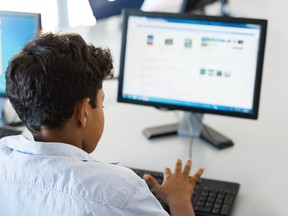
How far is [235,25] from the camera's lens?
142 centimetres

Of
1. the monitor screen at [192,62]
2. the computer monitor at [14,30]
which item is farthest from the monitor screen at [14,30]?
the monitor screen at [192,62]

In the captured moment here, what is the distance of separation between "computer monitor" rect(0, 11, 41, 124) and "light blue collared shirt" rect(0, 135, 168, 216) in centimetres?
67

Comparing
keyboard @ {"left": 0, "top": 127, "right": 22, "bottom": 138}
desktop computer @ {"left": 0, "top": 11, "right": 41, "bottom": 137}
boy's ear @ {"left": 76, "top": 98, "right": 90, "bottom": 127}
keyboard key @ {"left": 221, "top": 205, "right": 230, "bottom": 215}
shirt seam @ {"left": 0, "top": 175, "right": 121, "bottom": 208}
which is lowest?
keyboard key @ {"left": 221, "top": 205, "right": 230, "bottom": 215}

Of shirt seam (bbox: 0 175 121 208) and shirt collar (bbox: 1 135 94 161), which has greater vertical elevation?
shirt collar (bbox: 1 135 94 161)

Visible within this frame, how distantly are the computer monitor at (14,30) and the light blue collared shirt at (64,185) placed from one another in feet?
2.21

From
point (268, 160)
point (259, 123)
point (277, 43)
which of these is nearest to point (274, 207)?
point (268, 160)

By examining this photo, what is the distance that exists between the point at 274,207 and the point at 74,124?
24.0 inches

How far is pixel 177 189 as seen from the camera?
1235 millimetres

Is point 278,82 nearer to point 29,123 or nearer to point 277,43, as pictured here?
point 277,43

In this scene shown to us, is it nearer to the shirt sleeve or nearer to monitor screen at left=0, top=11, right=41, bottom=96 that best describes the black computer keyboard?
the shirt sleeve

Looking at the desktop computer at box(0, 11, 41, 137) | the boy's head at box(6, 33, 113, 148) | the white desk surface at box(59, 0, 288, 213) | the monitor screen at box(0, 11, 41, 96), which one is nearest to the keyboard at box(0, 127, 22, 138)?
the desktop computer at box(0, 11, 41, 137)

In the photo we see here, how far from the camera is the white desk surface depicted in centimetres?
132

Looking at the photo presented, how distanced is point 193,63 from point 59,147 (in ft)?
2.27

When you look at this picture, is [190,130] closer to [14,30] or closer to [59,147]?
[14,30]
